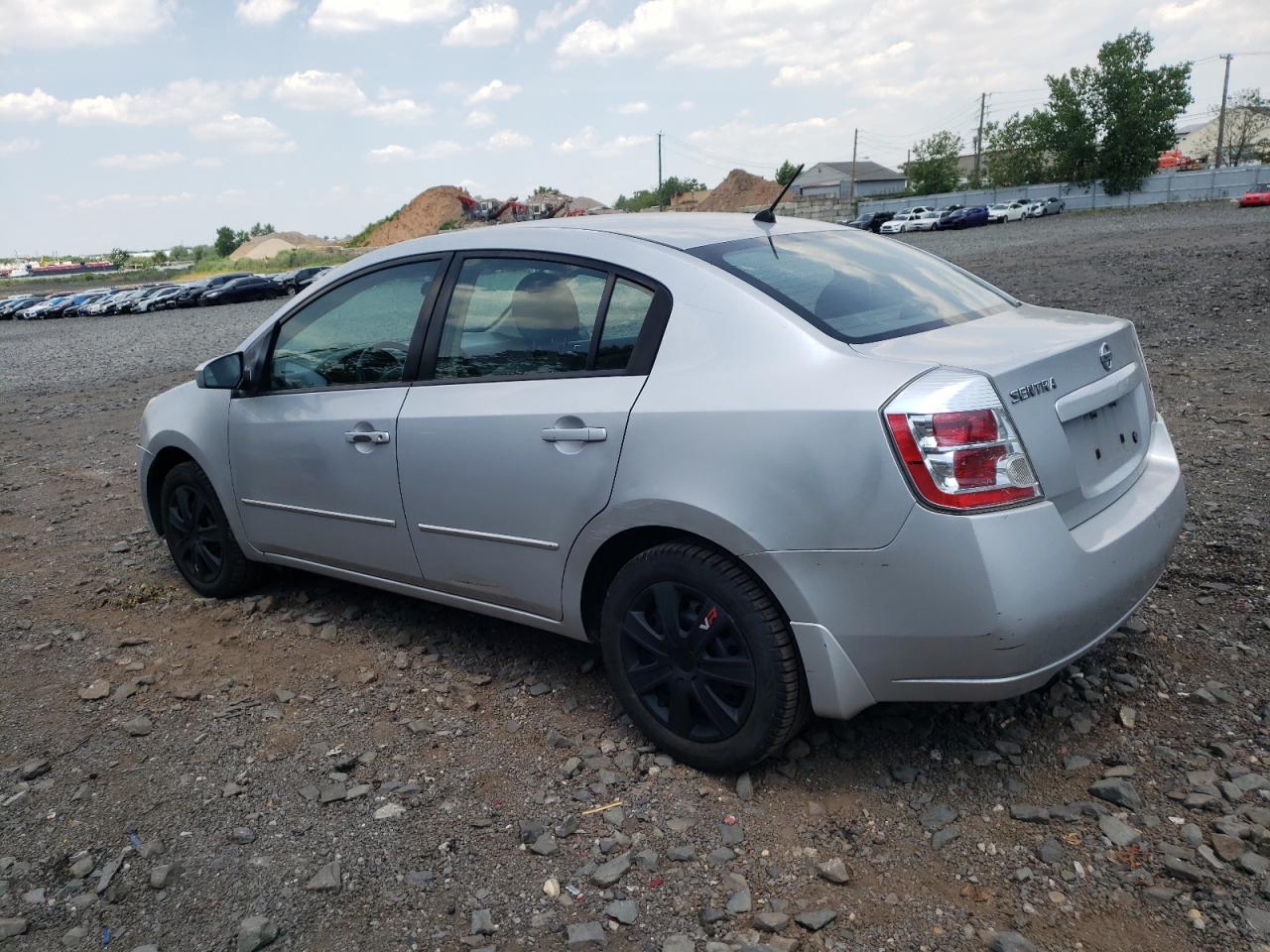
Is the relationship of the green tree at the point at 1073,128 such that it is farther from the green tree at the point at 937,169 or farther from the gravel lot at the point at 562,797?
the gravel lot at the point at 562,797

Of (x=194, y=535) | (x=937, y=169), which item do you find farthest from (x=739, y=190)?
(x=194, y=535)

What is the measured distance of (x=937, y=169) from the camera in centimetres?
9275

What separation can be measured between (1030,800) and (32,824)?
3063mm

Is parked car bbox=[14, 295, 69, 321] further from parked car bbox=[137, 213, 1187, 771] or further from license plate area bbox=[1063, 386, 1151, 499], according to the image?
license plate area bbox=[1063, 386, 1151, 499]

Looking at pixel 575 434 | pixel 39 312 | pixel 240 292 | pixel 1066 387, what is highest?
pixel 1066 387

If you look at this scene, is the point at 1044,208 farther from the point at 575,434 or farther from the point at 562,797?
the point at 562,797

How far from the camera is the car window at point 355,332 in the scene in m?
3.91

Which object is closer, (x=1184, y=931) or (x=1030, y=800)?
(x=1184, y=931)

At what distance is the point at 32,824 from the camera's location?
3150mm

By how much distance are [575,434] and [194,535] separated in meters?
2.72

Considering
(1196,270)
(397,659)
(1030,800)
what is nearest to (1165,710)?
(1030,800)

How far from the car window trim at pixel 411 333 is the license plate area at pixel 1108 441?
2.30m

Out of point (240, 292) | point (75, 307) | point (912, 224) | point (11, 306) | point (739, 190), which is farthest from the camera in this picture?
point (739, 190)

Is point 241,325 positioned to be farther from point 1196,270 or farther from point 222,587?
point 222,587
